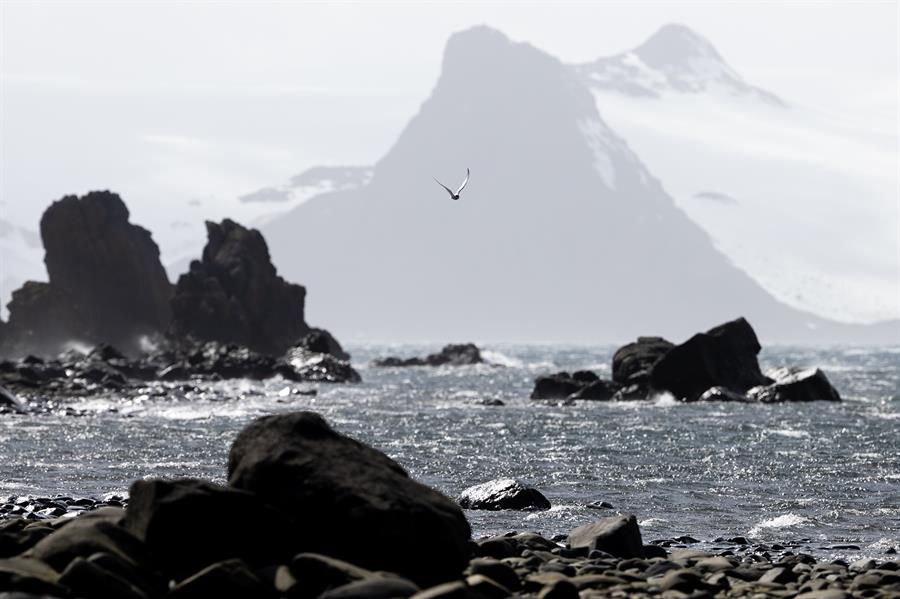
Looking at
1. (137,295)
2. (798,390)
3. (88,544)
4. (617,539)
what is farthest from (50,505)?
(137,295)

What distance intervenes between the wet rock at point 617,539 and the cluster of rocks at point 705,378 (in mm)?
52662

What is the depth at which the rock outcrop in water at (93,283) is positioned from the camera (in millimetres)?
143750

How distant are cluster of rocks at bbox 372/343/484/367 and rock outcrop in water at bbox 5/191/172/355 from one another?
25.8m

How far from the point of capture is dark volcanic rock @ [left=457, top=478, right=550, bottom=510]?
28.5 meters

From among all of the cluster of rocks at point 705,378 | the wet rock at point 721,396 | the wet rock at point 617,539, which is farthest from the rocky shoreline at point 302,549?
the cluster of rocks at point 705,378

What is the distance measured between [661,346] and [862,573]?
62.3m

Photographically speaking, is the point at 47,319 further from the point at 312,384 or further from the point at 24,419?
the point at 24,419

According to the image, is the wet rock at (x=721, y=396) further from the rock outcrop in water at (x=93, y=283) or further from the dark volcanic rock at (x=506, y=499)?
the rock outcrop in water at (x=93, y=283)

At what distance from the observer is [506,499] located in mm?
28516

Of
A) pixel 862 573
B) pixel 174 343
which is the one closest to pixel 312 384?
pixel 174 343

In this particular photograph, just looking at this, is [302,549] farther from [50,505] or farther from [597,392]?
[597,392]

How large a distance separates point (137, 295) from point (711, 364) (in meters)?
88.3

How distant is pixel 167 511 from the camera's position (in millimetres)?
15914

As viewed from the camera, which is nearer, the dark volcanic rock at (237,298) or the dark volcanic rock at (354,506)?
the dark volcanic rock at (354,506)
